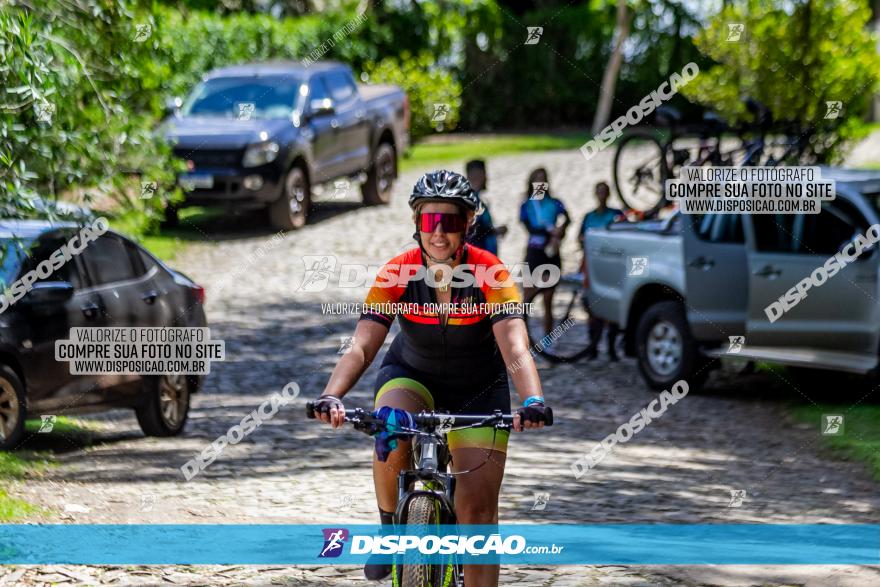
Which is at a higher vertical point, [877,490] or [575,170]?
[575,170]

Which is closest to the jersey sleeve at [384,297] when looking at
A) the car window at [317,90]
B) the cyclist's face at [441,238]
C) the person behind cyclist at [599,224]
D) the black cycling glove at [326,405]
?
the cyclist's face at [441,238]

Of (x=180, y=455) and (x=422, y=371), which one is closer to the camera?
(x=422, y=371)

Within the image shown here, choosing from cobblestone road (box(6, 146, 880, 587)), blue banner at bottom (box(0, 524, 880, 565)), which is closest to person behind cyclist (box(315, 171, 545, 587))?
blue banner at bottom (box(0, 524, 880, 565))

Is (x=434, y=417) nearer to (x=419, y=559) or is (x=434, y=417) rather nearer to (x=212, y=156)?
(x=419, y=559)

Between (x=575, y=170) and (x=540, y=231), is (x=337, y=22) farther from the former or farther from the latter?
(x=540, y=231)

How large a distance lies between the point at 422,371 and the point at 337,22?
94.4 ft

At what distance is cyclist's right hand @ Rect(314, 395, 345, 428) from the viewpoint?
5.74 m

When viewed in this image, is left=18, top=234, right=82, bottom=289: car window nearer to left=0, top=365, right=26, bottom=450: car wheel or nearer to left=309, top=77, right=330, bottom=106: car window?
left=0, top=365, right=26, bottom=450: car wheel

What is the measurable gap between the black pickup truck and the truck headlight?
0.05ft

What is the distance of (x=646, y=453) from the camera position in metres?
12.1

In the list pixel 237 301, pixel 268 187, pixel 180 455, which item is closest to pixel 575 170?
pixel 268 187

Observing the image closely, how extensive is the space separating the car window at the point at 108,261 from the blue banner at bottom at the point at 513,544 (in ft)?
9.76

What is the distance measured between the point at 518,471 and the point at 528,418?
5.66 metres

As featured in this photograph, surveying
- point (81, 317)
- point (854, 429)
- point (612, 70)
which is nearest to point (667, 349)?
point (854, 429)
